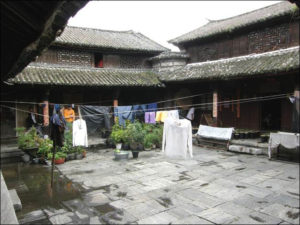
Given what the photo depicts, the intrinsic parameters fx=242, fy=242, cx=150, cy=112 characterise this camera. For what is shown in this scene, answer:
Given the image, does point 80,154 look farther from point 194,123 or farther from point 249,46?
point 249,46

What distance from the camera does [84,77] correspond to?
1423cm

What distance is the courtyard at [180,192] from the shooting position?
5.46 meters

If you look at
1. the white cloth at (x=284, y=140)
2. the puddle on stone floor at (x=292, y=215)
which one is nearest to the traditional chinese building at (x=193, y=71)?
the white cloth at (x=284, y=140)

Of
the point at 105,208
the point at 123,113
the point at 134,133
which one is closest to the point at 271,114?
the point at 134,133

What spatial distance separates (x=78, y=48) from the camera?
15.0m

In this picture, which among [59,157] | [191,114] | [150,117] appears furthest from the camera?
[191,114]

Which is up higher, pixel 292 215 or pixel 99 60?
pixel 99 60

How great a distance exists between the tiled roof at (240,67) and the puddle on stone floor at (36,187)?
355 inches

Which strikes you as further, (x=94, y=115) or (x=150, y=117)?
(x=150, y=117)

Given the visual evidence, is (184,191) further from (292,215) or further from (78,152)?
(78,152)

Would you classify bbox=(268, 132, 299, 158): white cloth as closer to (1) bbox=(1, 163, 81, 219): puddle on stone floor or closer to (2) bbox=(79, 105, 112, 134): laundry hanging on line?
(2) bbox=(79, 105, 112, 134): laundry hanging on line

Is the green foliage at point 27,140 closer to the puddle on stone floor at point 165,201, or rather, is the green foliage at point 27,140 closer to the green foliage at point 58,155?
the green foliage at point 58,155

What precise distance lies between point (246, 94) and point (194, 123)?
386cm

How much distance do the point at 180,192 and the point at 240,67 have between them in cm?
838
